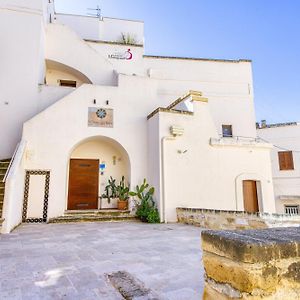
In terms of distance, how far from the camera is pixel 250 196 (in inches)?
471

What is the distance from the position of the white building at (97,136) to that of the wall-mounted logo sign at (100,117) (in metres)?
0.05

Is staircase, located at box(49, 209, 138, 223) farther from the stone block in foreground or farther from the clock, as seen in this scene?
the stone block in foreground

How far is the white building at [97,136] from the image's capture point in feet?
32.5

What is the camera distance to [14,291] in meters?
3.01

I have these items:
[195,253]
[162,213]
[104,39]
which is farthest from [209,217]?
[104,39]

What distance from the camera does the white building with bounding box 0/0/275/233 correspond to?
9.90 metres

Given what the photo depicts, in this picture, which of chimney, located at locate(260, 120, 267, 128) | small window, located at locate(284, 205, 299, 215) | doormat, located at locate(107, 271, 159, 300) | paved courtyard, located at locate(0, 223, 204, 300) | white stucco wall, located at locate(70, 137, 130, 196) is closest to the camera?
doormat, located at locate(107, 271, 159, 300)

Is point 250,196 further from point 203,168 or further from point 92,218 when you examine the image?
point 92,218

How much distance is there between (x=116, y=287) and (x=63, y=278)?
858mm

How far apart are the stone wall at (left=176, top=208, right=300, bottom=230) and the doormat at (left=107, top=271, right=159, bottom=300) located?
13.4 feet

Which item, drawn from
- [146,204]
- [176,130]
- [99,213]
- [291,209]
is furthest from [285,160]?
[99,213]

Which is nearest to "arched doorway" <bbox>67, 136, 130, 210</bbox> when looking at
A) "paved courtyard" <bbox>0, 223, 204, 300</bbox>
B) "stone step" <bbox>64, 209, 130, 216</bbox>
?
"stone step" <bbox>64, 209, 130, 216</bbox>

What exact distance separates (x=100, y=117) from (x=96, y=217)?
4414 millimetres

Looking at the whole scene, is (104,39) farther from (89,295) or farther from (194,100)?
(89,295)
